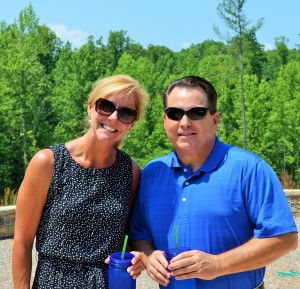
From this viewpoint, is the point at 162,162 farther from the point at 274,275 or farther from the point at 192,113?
the point at 274,275

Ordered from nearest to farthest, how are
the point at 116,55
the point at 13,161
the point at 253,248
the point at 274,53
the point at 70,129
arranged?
the point at 253,248, the point at 13,161, the point at 70,129, the point at 274,53, the point at 116,55

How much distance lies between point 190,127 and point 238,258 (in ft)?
2.14

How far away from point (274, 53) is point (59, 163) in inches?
2818

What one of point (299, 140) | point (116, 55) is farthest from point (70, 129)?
point (116, 55)

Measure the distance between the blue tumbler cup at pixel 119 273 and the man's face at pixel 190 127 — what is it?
598 millimetres

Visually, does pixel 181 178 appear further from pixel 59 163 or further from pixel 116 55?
pixel 116 55

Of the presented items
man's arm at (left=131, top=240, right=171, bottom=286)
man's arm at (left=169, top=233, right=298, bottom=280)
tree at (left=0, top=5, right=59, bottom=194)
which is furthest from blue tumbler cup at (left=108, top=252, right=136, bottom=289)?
tree at (left=0, top=5, right=59, bottom=194)

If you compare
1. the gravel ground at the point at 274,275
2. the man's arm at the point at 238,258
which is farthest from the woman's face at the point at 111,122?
the gravel ground at the point at 274,275

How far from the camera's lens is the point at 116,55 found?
75625mm

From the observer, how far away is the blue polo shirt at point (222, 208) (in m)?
2.27

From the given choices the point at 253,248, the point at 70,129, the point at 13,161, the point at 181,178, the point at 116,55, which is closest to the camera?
the point at 253,248

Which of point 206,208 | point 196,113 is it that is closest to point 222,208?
point 206,208

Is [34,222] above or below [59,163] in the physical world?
below

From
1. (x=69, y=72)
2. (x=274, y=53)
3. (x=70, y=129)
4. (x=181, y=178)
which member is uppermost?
(x=274, y=53)
